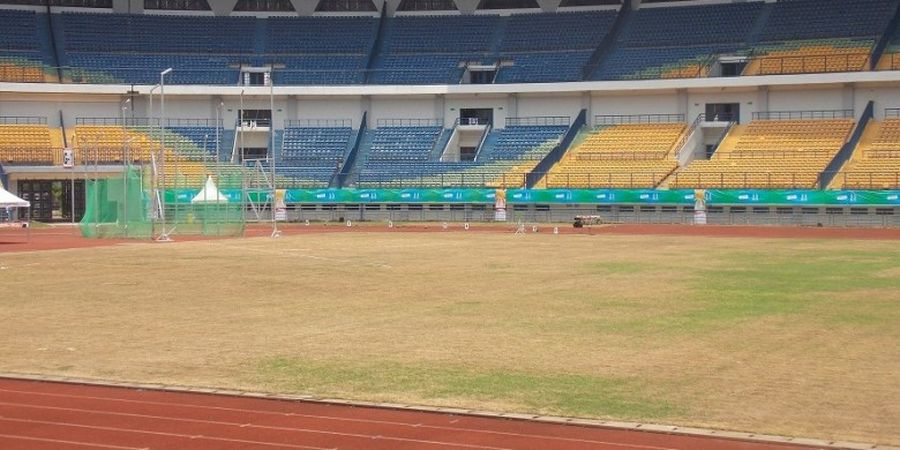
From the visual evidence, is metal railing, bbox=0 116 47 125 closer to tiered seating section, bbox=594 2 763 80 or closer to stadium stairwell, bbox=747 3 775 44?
tiered seating section, bbox=594 2 763 80

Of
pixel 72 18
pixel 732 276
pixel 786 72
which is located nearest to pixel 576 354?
pixel 732 276

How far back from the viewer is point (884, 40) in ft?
244

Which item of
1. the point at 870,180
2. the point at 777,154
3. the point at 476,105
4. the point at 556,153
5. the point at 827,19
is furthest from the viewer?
the point at 476,105

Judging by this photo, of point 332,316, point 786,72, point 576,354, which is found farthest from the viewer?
point 786,72

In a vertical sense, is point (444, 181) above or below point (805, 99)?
below

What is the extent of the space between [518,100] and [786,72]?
1842cm

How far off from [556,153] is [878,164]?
2043 centimetres

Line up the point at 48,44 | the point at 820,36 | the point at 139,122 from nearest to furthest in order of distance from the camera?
the point at 820,36 → the point at 139,122 → the point at 48,44

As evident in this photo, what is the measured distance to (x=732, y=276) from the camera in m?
31.1

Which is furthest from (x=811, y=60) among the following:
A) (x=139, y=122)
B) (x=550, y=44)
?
(x=139, y=122)

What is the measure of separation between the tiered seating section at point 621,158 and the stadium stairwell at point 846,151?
946 cm

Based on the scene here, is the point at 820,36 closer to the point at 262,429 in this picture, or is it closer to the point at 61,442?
the point at 262,429

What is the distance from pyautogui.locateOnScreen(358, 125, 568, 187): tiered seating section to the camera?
76.6 meters

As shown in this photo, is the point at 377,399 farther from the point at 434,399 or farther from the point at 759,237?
the point at 759,237
